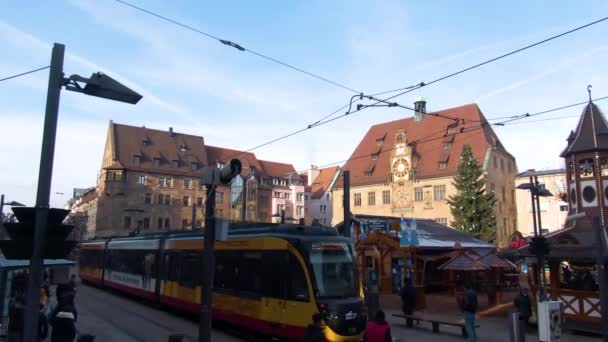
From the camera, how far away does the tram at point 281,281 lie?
1262cm

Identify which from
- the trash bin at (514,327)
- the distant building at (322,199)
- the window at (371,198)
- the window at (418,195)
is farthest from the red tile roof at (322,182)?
the trash bin at (514,327)

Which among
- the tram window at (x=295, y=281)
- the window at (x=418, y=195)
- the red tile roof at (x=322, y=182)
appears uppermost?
the red tile roof at (x=322, y=182)

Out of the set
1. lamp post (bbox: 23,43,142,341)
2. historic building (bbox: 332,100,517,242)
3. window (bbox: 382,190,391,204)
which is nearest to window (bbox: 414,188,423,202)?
historic building (bbox: 332,100,517,242)

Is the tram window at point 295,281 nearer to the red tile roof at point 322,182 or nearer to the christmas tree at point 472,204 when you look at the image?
the christmas tree at point 472,204

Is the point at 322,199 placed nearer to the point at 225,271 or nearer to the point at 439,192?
the point at 439,192

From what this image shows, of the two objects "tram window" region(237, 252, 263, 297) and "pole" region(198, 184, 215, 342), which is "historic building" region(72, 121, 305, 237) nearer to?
"tram window" region(237, 252, 263, 297)

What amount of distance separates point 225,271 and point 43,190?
10.2 metres

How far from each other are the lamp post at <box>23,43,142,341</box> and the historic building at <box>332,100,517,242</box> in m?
49.8

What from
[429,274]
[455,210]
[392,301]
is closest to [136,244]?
[392,301]

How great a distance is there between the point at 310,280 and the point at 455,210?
43.1m

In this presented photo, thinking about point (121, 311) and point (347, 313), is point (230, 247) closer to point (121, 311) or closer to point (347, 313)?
point (347, 313)

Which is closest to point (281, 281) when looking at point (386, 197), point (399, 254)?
point (399, 254)

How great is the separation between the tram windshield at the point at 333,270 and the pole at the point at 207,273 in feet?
12.7

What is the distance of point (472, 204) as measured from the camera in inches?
2039
